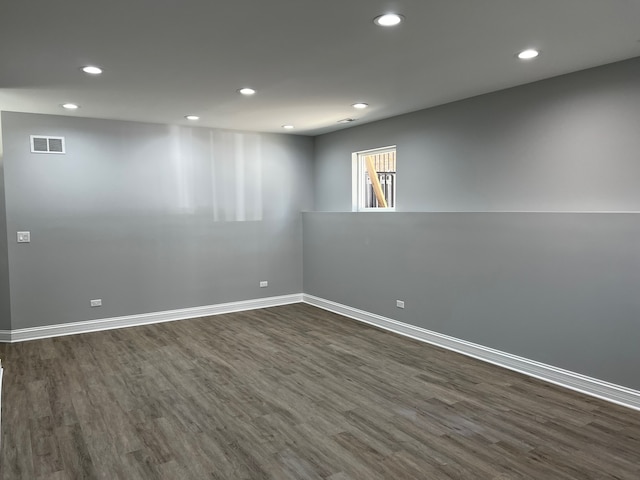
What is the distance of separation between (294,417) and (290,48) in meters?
2.48

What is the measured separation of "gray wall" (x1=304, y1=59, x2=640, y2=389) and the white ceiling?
34 centimetres

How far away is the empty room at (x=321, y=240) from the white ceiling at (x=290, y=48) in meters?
0.02

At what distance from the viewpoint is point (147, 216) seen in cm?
550

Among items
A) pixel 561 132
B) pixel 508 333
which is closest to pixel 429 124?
pixel 561 132

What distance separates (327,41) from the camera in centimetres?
276

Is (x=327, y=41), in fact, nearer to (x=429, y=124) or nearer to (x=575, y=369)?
(x=429, y=124)

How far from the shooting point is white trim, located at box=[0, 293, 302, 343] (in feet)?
16.0

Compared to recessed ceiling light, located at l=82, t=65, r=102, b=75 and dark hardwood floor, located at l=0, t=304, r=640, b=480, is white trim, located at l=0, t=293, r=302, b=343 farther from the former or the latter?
recessed ceiling light, located at l=82, t=65, r=102, b=75

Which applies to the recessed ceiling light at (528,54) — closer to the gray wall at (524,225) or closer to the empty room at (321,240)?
the empty room at (321,240)

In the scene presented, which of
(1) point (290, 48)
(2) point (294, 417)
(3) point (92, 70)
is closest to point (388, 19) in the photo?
(1) point (290, 48)

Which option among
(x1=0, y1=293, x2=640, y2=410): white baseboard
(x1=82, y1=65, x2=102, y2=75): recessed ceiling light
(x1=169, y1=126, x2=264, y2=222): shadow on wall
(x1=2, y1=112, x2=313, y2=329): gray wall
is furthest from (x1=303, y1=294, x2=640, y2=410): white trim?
(x1=82, y1=65, x2=102, y2=75): recessed ceiling light

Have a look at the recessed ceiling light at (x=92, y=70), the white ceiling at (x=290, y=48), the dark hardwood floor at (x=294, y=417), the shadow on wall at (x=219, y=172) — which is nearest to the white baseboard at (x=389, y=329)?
the dark hardwood floor at (x=294, y=417)

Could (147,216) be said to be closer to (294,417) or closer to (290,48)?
(290,48)

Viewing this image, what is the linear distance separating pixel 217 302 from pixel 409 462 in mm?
4097
